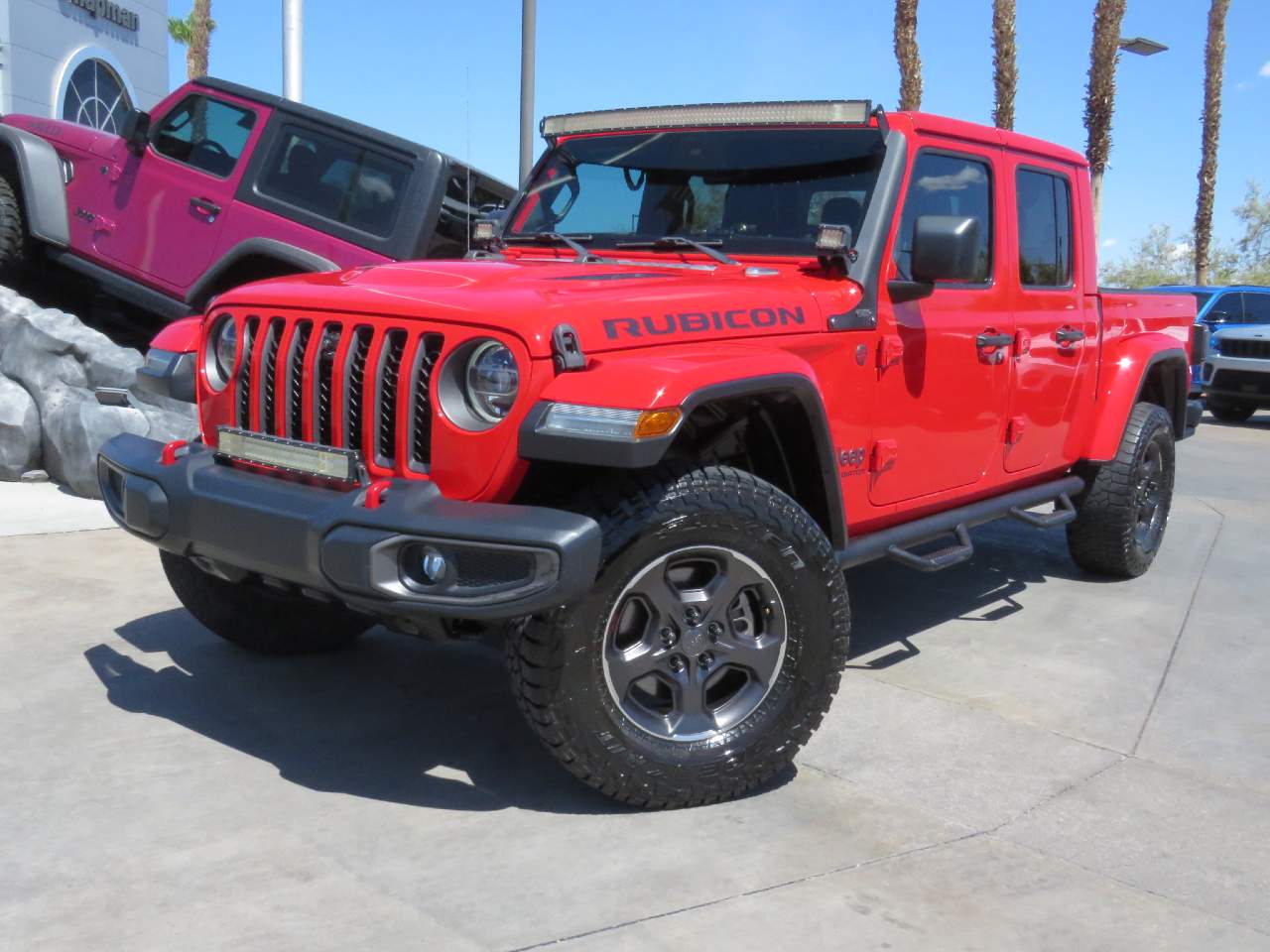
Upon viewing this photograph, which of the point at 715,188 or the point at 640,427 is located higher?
the point at 715,188

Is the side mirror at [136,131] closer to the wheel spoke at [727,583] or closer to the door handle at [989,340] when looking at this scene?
the door handle at [989,340]

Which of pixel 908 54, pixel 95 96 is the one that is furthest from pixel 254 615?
pixel 95 96

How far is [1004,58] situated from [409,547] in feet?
53.9

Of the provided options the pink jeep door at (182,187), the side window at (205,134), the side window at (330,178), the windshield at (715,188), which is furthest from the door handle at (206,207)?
the windshield at (715,188)

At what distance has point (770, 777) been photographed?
3.60m

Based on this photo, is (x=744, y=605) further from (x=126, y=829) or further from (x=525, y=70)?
(x=525, y=70)

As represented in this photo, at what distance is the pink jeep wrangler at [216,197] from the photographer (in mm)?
7699

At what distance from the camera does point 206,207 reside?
797cm

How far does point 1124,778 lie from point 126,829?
9.00 ft

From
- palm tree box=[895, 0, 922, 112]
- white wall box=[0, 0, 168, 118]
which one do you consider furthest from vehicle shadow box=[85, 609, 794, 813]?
white wall box=[0, 0, 168, 118]

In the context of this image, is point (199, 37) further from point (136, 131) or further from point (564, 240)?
point (564, 240)

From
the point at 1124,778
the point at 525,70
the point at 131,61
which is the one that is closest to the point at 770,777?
the point at 1124,778

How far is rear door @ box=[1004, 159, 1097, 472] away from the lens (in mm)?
4930

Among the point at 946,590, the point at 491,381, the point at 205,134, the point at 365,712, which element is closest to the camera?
the point at 491,381
